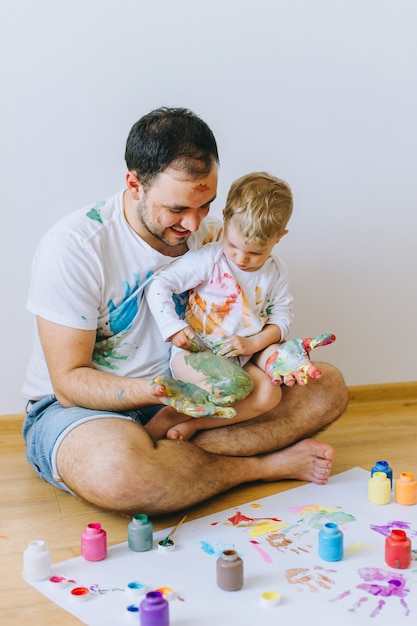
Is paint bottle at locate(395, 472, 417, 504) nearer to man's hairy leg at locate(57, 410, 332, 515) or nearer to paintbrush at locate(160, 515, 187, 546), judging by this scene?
man's hairy leg at locate(57, 410, 332, 515)

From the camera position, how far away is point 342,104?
243 centimetres

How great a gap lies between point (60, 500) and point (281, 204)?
0.83 m

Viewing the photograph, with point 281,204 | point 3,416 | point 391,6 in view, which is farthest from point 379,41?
point 3,416

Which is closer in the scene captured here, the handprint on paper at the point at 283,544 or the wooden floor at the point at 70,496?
the wooden floor at the point at 70,496

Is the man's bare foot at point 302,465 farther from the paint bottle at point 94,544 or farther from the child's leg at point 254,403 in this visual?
the paint bottle at point 94,544

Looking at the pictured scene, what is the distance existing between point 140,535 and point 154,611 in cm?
30

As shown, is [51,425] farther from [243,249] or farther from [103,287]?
[243,249]

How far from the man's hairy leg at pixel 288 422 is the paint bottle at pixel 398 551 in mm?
516

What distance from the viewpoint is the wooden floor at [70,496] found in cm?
139

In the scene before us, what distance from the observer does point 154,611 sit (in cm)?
124

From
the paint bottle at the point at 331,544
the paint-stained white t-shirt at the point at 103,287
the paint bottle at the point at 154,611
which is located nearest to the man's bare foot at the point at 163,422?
the paint-stained white t-shirt at the point at 103,287

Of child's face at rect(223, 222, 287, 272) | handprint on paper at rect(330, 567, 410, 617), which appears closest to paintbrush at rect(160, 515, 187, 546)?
handprint on paper at rect(330, 567, 410, 617)

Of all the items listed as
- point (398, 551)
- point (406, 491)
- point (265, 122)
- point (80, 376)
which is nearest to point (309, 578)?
point (398, 551)

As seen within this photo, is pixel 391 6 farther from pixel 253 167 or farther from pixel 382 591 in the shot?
pixel 382 591
